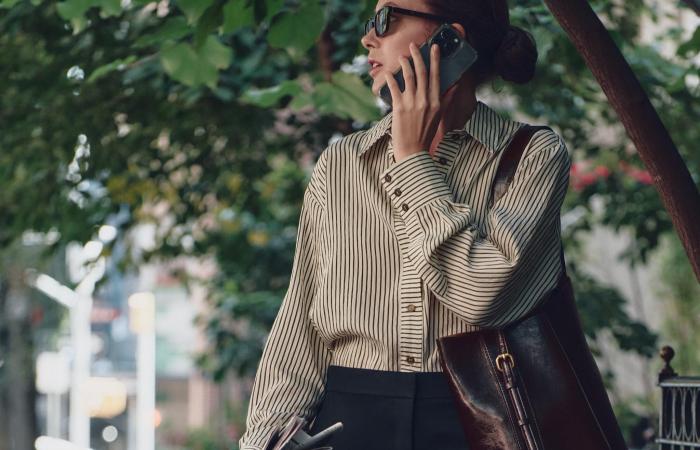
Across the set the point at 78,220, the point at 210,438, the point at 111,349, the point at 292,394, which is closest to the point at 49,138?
the point at 78,220

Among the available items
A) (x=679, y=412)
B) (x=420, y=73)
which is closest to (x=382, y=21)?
(x=420, y=73)

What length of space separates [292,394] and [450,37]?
2.33 ft

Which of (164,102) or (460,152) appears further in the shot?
(164,102)

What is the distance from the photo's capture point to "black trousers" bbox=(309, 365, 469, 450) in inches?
95.5

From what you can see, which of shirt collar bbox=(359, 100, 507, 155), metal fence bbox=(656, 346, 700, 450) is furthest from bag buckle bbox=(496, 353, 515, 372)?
metal fence bbox=(656, 346, 700, 450)

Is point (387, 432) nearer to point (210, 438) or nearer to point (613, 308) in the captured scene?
point (613, 308)

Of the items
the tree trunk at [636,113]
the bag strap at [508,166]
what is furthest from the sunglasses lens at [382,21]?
the tree trunk at [636,113]

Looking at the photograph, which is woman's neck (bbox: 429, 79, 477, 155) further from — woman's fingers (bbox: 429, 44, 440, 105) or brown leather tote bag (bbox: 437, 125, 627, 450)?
brown leather tote bag (bbox: 437, 125, 627, 450)

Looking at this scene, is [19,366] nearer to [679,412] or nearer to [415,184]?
[679,412]

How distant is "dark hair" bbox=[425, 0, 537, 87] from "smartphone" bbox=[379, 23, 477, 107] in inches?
2.4

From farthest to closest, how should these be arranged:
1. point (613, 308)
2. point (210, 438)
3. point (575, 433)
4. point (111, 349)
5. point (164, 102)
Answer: point (111, 349)
point (210, 438)
point (613, 308)
point (164, 102)
point (575, 433)

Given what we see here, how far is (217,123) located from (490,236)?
240 inches

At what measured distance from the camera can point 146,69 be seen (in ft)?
24.3

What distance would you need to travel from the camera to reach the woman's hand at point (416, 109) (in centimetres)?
252
